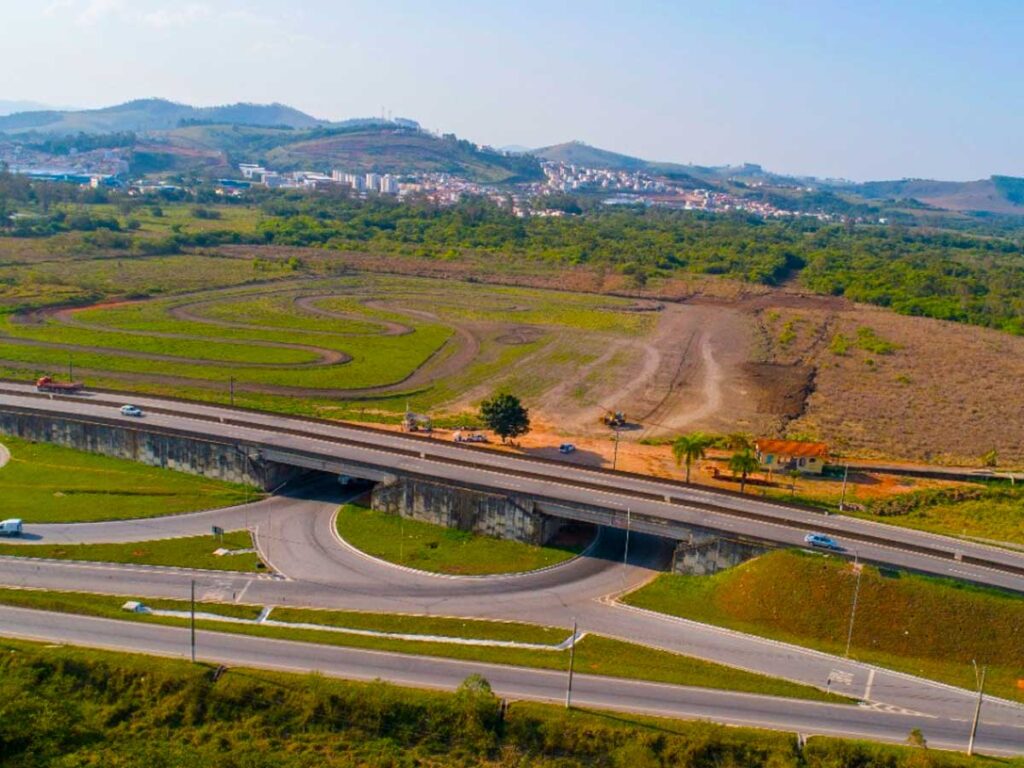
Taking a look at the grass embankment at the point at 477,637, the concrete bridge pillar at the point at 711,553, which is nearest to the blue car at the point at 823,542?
the concrete bridge pillar at the point at 711,553

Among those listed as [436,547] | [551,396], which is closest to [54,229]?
[551,396]

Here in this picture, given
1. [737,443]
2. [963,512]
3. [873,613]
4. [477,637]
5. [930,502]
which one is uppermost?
[737,443]

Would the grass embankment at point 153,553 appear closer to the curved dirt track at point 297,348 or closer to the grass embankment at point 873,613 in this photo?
the grass embankment at point 873,613

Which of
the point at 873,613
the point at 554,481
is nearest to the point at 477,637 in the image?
the point at 554,481

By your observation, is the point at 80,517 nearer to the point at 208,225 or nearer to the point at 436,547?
the point at 436,547

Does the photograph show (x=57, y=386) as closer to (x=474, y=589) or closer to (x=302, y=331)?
(x=302, y=331)

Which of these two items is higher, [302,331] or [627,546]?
[302,331]

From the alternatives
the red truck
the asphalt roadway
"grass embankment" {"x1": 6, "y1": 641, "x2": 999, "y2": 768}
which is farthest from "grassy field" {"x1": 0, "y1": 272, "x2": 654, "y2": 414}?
"grass embankment" {"x1": 6, "y1": 641, "x2": 999, "y2": 768}
